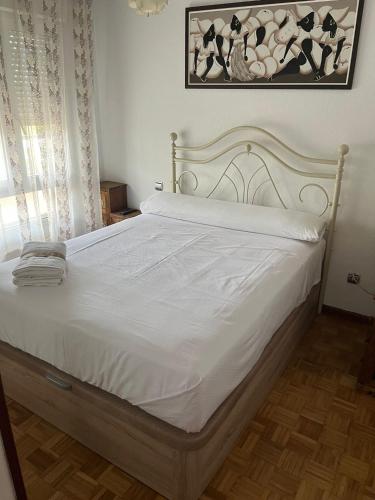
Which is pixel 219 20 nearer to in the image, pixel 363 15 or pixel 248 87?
pixel 248 87

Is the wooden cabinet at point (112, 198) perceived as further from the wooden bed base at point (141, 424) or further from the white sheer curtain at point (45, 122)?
the wooden bed base at point (141, 424)

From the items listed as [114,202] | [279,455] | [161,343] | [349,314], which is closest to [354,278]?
[349,314]

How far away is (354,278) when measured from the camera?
9.51ft

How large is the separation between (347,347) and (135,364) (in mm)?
1790

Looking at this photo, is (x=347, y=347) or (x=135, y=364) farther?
(x=347, y=347)

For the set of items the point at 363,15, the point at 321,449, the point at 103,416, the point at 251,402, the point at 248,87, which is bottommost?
the point at 321,449

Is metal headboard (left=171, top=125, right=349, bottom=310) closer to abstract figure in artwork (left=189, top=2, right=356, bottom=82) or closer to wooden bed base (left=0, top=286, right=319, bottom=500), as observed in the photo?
abstract figure in artwork (left=189, top=2, right=356, bottom=82)

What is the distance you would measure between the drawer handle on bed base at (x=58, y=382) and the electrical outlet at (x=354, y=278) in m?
2.19

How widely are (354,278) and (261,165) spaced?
3.77 feet

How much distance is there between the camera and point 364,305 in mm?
2924

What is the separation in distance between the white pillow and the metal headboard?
24 cm

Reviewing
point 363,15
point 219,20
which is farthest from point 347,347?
point 219,20

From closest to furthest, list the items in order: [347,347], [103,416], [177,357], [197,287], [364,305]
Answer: [177,357]
[103,416]
[197,287]
[347,347]
[364,305]

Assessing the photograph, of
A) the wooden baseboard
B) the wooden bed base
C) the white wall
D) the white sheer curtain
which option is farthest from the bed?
the white sheer curtain
